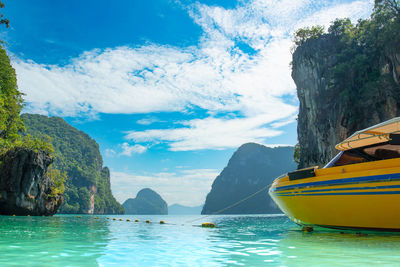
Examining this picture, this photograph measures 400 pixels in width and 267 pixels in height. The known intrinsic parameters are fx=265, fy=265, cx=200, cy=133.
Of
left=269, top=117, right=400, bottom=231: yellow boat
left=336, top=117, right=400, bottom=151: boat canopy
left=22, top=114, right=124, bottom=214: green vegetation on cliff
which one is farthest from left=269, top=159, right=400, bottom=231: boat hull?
left=22, top=114, right=124, bottom=214: green vegetation on cliff

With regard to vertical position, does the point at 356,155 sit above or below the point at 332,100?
below

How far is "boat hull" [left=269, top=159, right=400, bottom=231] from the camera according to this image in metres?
6.95

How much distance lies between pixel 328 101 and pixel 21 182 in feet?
140

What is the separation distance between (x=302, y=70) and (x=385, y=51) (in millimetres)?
14300

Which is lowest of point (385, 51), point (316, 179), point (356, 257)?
point (356, 257)

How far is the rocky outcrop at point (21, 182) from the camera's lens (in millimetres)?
34156

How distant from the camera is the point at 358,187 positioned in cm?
745

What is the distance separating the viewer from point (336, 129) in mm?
33562

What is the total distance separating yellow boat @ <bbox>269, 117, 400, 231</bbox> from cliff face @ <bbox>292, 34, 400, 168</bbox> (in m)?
22.9

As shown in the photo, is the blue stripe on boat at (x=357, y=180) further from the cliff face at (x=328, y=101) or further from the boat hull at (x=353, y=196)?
the cliff face at (x=328, y=101)

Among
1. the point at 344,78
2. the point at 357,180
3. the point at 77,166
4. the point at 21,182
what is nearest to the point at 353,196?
the point at 357,180

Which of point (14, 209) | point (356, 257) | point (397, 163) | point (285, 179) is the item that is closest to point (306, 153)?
point (285, 179)

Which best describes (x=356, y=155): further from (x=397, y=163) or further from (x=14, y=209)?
(x=14, y=209)

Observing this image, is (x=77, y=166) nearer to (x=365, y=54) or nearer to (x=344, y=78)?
(x=344, y=78)
